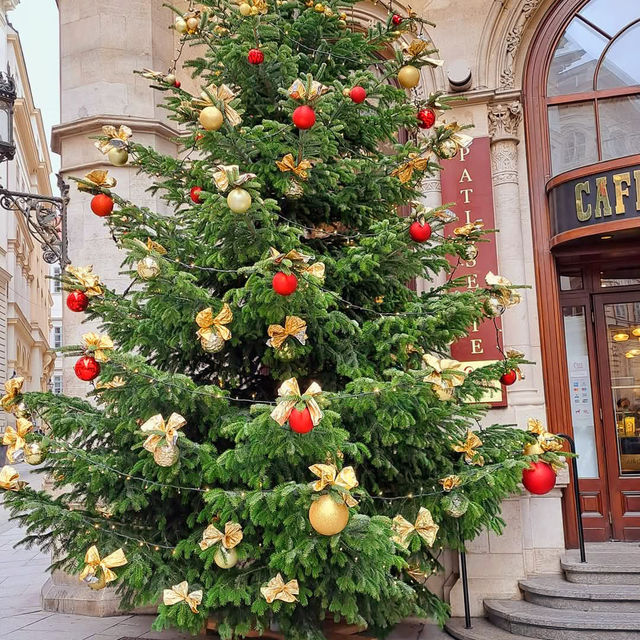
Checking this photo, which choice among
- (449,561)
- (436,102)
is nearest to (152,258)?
(436,102)

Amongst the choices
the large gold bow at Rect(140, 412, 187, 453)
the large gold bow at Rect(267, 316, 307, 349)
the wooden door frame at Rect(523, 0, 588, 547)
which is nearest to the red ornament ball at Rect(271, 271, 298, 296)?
the large gold bow at Rect(267, 316, 307, 349)

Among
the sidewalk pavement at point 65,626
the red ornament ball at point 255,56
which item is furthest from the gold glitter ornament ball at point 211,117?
the sidewalk pavement at point 65,626

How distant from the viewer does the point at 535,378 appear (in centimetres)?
732

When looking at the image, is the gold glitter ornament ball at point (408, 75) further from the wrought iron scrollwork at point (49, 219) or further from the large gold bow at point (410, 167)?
the wrought iron scrollwork at point (49, 219)

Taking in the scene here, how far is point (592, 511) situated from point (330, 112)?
209 inches

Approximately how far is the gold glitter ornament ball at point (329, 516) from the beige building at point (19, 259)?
2511cm

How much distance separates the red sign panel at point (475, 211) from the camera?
722cm

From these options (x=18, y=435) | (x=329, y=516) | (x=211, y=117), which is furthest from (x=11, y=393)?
(x=329, y=516)

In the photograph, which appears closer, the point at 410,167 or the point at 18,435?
the point at 18,435

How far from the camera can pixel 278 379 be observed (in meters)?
5.15

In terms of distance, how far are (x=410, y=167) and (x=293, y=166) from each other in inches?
42.3

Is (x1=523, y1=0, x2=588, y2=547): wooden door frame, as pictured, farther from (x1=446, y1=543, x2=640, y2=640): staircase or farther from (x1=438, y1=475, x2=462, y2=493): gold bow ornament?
(x1=438, y1=475, x2=462, y2=493): gold bow ornament

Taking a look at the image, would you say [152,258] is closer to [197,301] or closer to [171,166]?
[197,301]

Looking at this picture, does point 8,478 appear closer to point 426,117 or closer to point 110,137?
point 110,137
